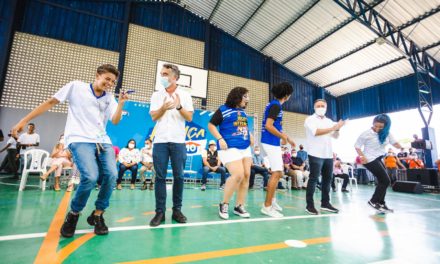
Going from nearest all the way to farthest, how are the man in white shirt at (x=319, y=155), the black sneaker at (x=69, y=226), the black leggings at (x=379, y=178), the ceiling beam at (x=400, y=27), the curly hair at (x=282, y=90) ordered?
the black sneaker at (x=69, y=226) < the curly hair at (x=282, y=90) < the man in white shirt at (x=319, y=155) < the black leggings at (x=379, y=178) < the ceiling beam at (x=400, y=27)

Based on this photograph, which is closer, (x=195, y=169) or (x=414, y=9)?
(x=195, y=169)

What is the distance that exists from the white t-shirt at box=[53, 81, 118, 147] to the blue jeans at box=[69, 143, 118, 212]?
66mm

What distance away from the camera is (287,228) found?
217 centimetres

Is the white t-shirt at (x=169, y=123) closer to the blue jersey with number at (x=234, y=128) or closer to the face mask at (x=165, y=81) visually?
the face mask at (x=165, y=81)

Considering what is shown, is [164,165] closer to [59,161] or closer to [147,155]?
[59,161]

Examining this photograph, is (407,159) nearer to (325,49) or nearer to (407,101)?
(407,101)

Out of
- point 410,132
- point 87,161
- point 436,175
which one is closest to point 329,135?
point 87,161

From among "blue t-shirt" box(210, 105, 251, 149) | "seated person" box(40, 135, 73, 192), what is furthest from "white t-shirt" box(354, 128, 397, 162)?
"seated person" box(40, 135, 73, 192)

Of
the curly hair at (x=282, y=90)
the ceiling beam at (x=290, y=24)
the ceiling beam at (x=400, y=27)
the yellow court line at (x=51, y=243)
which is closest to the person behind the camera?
the yellow court line at (x=51, y=243)

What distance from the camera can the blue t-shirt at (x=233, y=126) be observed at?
253 cm

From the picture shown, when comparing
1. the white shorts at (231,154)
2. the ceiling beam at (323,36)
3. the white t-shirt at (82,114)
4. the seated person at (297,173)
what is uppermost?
the ceiling beam at (323,36)

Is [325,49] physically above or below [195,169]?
above

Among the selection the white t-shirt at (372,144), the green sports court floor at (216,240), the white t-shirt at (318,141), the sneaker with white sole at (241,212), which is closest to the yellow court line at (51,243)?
the green sports court floor at (216,240)

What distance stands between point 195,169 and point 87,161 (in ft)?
19.6
